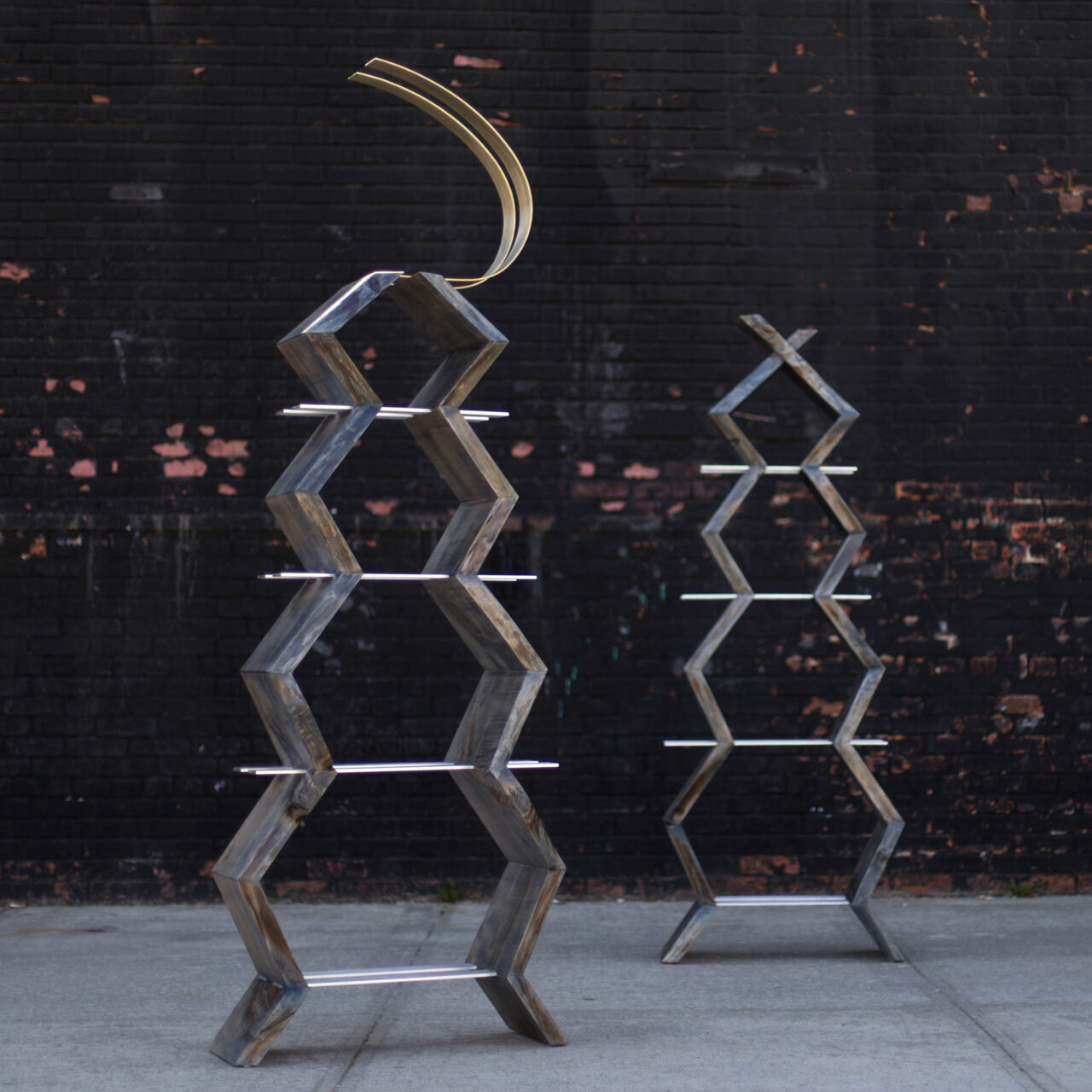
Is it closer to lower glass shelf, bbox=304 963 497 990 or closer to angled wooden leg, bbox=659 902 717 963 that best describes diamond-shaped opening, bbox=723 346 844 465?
angled wooden leg, bbox=659 902 717 963

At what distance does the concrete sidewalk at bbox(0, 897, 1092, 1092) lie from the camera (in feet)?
11.6

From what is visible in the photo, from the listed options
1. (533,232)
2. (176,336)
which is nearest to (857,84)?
(533,232)

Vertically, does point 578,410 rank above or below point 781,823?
above

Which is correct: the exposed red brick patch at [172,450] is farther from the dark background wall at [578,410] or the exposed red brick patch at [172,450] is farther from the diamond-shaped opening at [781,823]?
the diamond-shaped opening at [781,823]

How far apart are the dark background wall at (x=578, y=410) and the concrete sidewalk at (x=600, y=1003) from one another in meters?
0.47

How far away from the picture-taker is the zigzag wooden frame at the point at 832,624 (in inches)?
195

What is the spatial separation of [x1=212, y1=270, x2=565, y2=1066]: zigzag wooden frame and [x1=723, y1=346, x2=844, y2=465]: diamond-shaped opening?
2432 millimetres

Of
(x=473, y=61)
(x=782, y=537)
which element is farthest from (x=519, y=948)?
(x=473, y=61)

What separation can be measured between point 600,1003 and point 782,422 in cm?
289

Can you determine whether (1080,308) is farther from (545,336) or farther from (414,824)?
(414,824)

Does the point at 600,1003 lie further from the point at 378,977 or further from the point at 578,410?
the point at 578,410

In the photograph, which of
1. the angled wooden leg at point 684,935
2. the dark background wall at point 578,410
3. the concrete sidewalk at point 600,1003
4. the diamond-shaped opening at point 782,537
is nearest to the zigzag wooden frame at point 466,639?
the concrete sidewalk at point 600,1003

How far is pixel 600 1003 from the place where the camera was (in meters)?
4.32

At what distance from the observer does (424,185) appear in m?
6.19
